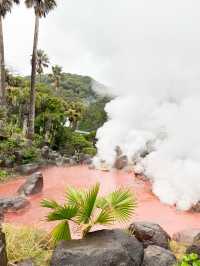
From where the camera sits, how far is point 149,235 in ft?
31.2

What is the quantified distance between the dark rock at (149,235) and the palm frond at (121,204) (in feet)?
6.95

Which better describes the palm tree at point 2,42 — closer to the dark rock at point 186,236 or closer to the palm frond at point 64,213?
the dark rock at point 186,236

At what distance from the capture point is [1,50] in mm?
27344

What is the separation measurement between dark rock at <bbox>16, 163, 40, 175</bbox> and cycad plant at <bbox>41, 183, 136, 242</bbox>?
1425 centimetres

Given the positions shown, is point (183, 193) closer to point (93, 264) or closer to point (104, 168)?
point (104, 168)

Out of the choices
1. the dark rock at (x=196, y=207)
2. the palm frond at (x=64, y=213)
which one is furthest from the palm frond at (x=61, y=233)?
the dark rock at (x=196, y=207)

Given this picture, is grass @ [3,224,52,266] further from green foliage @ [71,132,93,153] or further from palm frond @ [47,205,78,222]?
green foliage @ [71,132,93,153]

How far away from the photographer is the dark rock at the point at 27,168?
21.6m

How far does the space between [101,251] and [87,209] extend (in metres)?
0.93

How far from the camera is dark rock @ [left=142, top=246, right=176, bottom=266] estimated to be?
7672 millimetres

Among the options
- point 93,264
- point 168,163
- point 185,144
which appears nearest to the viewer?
point 93,264

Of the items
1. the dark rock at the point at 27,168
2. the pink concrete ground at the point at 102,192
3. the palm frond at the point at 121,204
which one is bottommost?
the pink concrete ground at the point at 102,192

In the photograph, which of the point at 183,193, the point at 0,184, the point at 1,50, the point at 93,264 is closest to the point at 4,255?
the point at 93,264

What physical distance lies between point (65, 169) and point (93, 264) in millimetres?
16159
